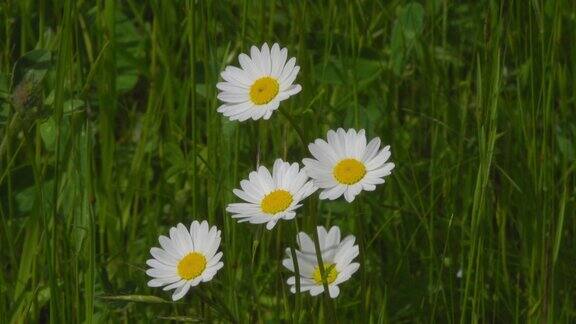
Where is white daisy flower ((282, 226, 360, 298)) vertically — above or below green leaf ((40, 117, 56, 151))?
below

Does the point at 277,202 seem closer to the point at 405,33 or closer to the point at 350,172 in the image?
the point at 350,172

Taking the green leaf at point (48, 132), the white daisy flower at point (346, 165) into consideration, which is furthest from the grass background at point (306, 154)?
the white daisy flower at point (346, 165)

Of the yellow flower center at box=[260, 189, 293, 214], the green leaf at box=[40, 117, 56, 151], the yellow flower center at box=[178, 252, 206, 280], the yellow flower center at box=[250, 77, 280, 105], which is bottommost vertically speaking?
the yellow flower center at box=[178, 252, 206, 280]

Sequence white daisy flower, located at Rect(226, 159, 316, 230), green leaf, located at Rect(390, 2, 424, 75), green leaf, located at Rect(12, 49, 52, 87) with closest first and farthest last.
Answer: white daisy flower, located at Rect(226, 159, 316, 230) < green leaf, located at Rect(12, 49, 52, 87) < green leaf, located at Rect(390, 2, 424, 75)

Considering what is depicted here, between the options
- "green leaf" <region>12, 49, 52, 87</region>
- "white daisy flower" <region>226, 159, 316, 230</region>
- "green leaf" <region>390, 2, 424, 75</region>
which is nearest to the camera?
"white daisy flower" <region>226, 159, 316, 230</region>

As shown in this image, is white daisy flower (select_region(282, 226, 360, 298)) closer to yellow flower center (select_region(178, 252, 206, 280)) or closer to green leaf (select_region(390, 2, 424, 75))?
yellow flower center (select_region(178, 252, 206, 280))

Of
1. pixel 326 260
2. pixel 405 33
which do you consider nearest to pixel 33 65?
pixel 326 260

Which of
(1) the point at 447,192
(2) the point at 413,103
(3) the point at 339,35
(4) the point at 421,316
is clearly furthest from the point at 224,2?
(4) the point at 421,316

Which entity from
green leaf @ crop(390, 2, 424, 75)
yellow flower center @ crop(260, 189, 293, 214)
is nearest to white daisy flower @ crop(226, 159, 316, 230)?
yellow flower center @ crop(260, 189, 293, 214)
